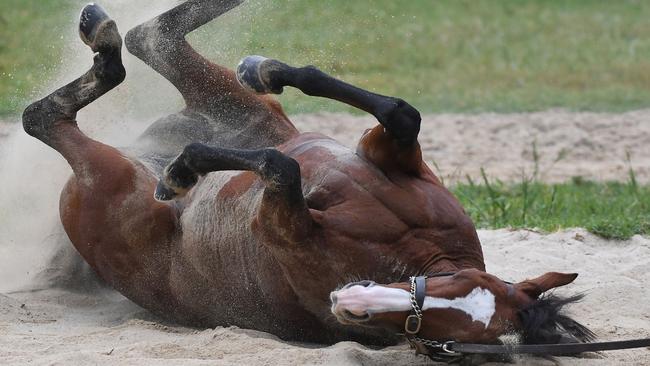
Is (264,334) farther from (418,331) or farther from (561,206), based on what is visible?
(561,206)

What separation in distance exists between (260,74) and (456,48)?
35.0 ft

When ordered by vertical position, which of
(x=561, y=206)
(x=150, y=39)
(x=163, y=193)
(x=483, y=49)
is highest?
(x=150, y=39)

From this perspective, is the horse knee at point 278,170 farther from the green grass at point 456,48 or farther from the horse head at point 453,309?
the green grass at point 456,48

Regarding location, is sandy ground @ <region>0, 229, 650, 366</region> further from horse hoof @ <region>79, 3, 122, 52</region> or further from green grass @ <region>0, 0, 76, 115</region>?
green grass @ <region>0, 0, 76, 115</region>

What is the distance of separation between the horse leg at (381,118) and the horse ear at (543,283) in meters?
0.72

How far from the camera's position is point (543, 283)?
4277mm

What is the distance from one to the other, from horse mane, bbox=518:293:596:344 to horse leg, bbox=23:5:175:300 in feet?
6.09

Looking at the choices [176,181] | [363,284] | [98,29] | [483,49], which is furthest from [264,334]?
[483,49]

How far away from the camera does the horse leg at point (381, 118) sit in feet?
15.2

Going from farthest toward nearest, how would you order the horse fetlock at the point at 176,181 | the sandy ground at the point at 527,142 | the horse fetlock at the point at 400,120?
the sandy ground at the point at 527,142 → the horse fetlock at the point at 176,181 → the horse fetlock at the point at 400,120

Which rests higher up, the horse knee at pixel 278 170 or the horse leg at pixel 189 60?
the horse leg at pixel 189 60

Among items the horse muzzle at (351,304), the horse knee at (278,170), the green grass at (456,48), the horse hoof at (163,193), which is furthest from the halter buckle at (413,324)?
the green grass at (456,48)

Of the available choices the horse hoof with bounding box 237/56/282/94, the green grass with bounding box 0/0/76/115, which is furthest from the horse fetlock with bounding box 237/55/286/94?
the green grass with bounding box 0/0/76/115

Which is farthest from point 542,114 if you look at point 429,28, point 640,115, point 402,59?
point 429,28
